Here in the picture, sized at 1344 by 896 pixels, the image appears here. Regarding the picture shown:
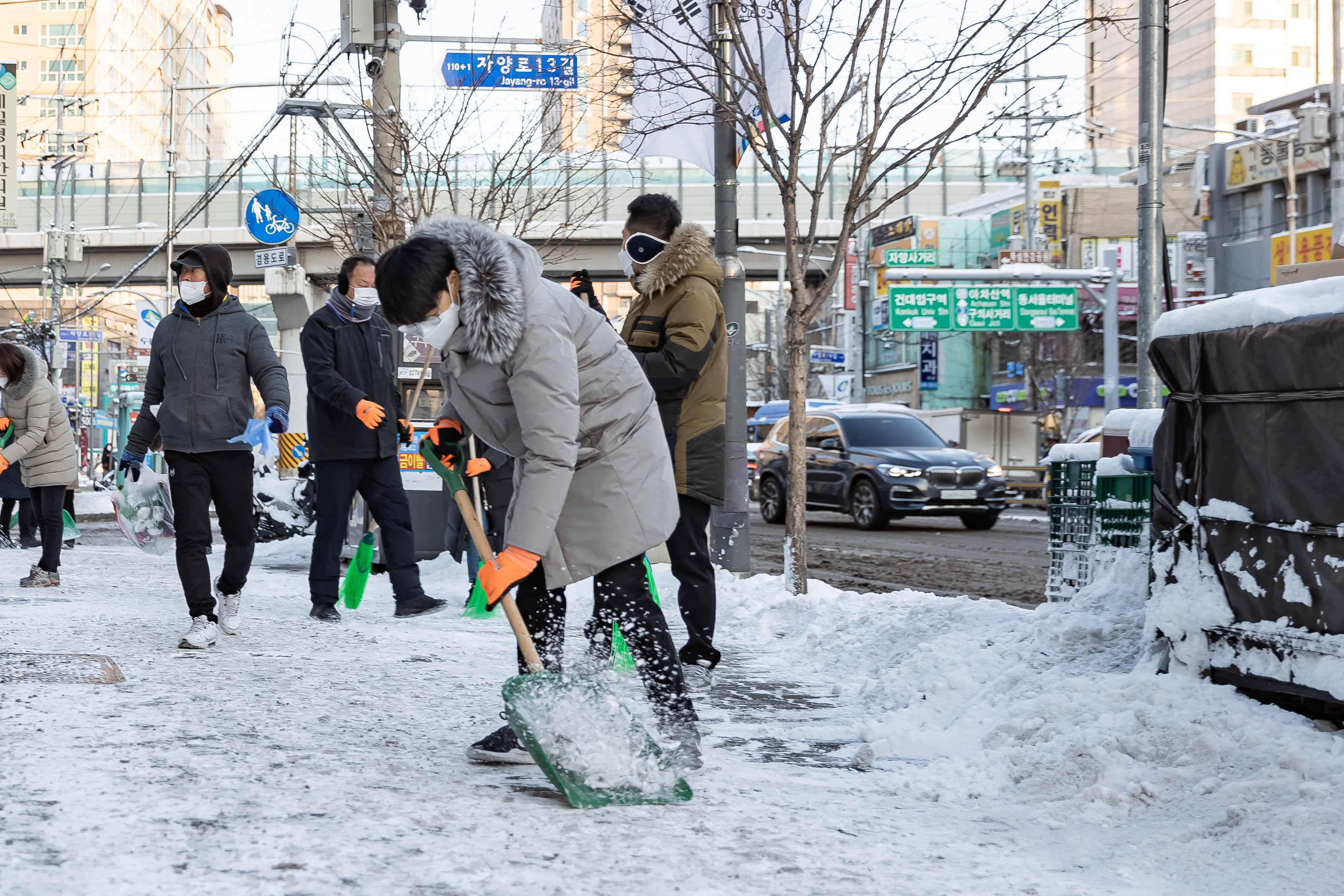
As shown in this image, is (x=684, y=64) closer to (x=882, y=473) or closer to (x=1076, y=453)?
(x=1076, y=453)

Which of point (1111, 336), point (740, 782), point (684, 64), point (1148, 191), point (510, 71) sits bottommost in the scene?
point (740, 782)

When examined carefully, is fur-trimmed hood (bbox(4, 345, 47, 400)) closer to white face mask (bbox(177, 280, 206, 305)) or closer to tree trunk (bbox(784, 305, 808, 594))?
white face mask (bbox(177, 280, 206, 305))

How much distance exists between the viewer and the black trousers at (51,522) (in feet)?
28.9

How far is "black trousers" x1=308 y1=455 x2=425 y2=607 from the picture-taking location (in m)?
6.76

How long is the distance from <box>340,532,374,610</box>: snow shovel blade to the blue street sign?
750 centimetres

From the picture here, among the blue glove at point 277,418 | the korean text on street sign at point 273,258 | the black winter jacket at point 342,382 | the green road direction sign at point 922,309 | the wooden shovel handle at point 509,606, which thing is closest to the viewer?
the wooden shovel handle at point 509,606

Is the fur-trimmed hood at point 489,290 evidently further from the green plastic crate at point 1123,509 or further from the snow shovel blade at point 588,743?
the green plastic crate at point 1123,509

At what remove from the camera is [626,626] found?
371 cm

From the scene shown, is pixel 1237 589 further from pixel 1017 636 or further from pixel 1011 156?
pixel 1011 156

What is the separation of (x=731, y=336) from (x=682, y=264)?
4.61 meters

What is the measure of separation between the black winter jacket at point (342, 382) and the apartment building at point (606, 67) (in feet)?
8.10

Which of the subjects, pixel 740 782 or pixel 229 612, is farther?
pixel 229 612

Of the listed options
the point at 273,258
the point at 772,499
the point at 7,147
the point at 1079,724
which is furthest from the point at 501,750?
the point at 7,147

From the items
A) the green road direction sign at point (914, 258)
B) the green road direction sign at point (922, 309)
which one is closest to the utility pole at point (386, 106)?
the green road direction sign at point (922, 309)
